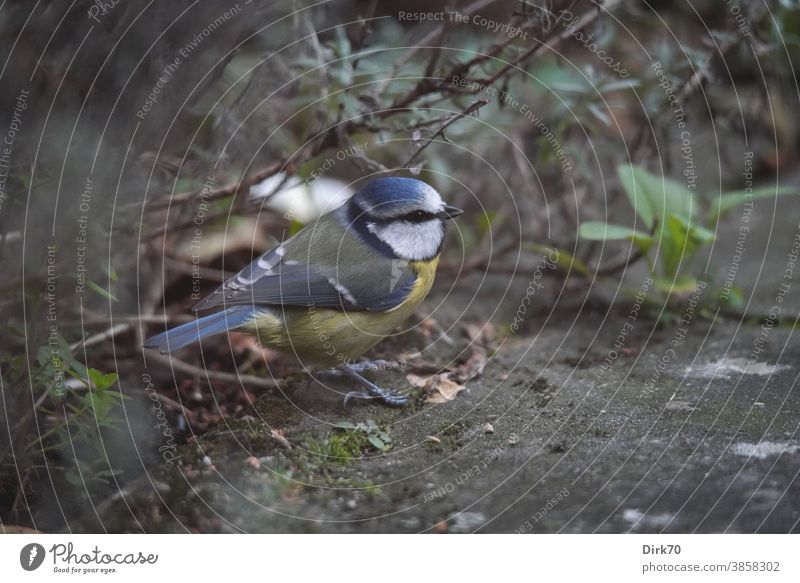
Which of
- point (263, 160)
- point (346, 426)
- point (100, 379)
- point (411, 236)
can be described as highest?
point (263, 160)

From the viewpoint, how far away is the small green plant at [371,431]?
66.9 inches

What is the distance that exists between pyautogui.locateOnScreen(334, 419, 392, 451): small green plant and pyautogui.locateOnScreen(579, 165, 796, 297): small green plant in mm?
842

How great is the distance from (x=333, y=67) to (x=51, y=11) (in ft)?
2.19

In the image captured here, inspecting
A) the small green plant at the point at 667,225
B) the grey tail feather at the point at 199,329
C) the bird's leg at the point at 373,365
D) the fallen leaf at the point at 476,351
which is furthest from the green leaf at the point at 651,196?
the grey tail feather at the point at 199,329

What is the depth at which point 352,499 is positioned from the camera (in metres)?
1.57

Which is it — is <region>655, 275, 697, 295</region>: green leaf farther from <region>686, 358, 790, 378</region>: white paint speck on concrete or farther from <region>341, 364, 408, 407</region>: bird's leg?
<region>341, 364, 408, 407</region>: bird's leg

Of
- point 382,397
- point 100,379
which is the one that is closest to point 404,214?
point 382,397

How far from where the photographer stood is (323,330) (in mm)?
1843

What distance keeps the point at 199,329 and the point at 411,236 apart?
0.57m

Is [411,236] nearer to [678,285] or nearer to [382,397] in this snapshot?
[382,397]

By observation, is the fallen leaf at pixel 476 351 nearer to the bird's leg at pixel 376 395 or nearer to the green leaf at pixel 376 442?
the bird's leg at pixel 376 395

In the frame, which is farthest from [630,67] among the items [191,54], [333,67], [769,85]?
[191,54]

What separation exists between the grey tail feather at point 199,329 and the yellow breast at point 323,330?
42mm

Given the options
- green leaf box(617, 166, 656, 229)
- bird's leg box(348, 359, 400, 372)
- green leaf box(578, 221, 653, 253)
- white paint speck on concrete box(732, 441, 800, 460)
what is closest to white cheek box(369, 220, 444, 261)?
bird's leg box(348, 359, 400, 372)
